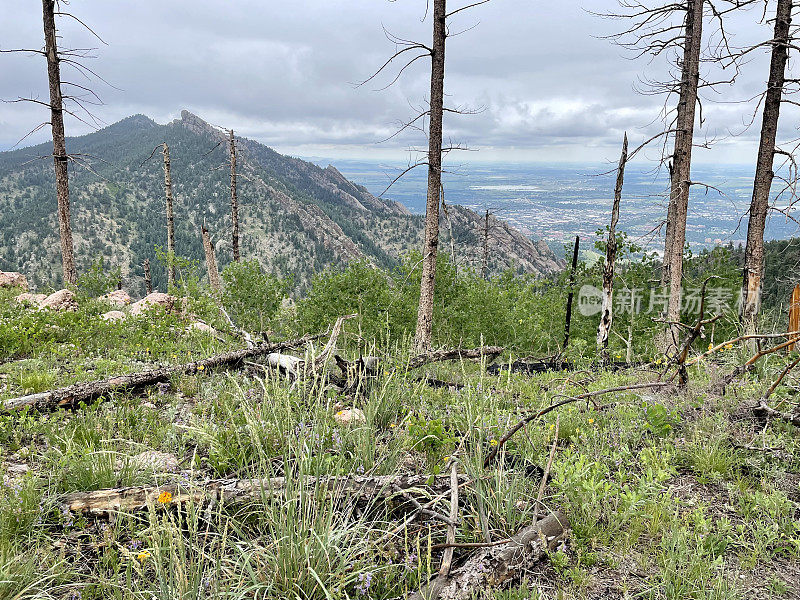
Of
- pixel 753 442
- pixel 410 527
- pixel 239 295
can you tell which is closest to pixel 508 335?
pixel 239 295

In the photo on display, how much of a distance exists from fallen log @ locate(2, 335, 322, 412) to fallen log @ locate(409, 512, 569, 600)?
399 centimetres

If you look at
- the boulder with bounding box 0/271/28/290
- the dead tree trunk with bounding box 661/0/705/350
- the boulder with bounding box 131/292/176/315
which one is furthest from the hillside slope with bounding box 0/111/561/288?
the boulder with bounding box 131/292/176/315

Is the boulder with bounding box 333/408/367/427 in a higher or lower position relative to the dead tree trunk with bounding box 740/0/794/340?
lower

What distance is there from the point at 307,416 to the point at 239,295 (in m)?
11.4

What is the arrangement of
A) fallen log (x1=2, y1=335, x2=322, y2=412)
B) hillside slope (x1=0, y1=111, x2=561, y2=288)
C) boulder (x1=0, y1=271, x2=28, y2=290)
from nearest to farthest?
fallen log (x1=2, y1=335, x2=322, y2=412)
boulder (x1=0, y1=271, x2=28, y2=290)
hillside slope (x1=0, y1=111, x2=561, y2=288)

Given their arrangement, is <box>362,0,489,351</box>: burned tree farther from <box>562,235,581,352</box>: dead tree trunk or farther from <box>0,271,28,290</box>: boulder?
<box>0,271,28,290</box>: boulder

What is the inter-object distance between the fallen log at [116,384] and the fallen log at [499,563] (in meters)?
3.99

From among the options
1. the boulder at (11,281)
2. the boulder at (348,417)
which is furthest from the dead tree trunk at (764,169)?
the boulder at (11,281)

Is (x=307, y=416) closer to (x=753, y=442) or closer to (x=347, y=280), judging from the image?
(x=753, y=442)

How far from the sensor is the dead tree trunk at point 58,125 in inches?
586

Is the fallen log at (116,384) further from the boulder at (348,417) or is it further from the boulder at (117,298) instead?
the boulder at (117,298)

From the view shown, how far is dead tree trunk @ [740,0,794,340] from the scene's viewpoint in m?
10.6

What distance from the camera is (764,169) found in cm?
1120

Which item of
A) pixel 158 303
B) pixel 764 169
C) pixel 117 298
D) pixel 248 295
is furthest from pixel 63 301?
pixel 764 169
